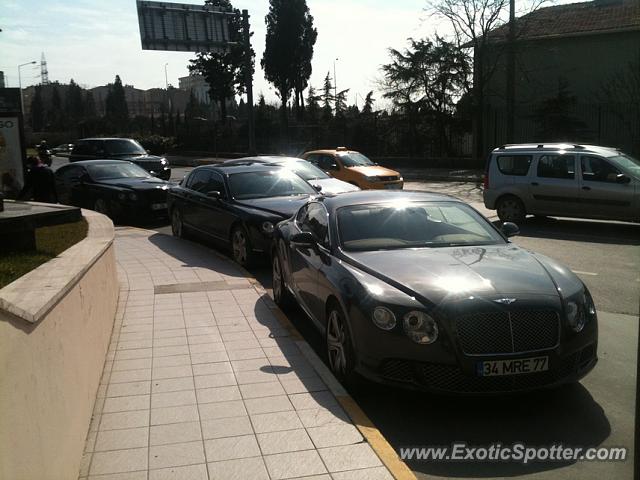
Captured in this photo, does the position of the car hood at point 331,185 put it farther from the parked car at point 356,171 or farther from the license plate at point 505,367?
the license plate at point 505,367

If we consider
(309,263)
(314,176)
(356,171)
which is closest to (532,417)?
(309,263)

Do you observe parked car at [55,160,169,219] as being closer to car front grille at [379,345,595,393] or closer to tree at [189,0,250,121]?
car front grille at [379,345,595,393]

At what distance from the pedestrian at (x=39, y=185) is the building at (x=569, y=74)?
22.0m

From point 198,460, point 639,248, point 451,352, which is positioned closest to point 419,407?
point 451,352

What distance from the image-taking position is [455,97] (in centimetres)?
3102

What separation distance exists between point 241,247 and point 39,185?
5153 millimetres

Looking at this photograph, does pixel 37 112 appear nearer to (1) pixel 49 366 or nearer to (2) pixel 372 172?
(2) pixel 372 172

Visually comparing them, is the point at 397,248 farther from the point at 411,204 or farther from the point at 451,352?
the point at 451,352

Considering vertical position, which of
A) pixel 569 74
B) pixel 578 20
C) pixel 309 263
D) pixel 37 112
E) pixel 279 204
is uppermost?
pixel 37 112

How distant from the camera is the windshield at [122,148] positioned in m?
23.6

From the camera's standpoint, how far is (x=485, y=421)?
14.2 feet

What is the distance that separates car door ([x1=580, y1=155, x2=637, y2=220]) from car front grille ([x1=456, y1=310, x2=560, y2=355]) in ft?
30.2

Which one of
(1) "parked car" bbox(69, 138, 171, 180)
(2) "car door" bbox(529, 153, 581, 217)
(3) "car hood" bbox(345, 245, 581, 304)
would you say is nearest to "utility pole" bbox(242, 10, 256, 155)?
(1) "parked car" bbox(69, 138, 171, 180)

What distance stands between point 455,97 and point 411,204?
2632cm
